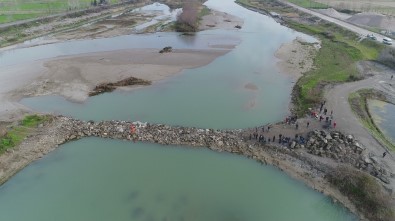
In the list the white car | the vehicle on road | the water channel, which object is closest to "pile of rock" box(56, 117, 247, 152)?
the water channel

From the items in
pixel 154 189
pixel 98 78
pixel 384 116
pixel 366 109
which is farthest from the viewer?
pixel 98 78

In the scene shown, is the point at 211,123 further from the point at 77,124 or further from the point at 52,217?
the point at 52,217

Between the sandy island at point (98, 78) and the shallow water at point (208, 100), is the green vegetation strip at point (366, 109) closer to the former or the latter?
the sandy island at point (98, 78)

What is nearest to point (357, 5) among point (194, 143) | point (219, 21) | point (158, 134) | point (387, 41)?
point (219, 21)

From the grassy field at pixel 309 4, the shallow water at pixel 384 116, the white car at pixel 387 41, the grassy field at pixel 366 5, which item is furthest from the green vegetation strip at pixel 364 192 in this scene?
the grassy field at pixel 309 4

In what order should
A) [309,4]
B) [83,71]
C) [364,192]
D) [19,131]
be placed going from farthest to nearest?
1. [309,4]
2. [83,71]
3. [19,131]
4. [364,192]

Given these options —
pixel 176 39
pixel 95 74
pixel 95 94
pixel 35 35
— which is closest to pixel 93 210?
pixel 95 94

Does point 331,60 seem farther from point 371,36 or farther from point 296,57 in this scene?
point 371,36
